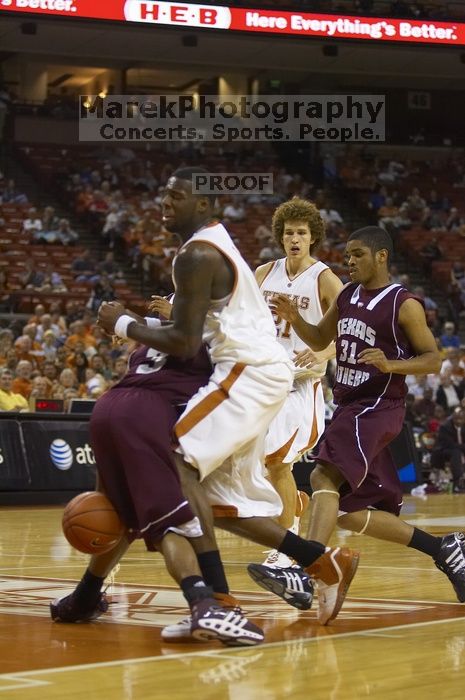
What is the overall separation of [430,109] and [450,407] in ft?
57.8

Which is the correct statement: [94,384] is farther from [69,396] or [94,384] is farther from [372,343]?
[372,343]

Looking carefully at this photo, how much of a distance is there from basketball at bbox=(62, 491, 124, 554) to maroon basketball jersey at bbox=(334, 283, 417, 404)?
1.74 meters

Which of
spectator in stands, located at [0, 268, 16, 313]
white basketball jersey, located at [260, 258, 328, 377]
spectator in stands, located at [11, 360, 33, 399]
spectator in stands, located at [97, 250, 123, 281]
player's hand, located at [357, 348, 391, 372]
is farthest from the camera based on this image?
spectator in stands, located at [97, 250, 123, 281]

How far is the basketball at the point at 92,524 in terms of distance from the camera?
16.4 ft

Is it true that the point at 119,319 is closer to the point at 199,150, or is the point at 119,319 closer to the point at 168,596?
the point at 168,596

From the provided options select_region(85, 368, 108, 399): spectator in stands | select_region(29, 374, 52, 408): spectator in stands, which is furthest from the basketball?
select_region(85, 368, 108, 399): spectator in stands

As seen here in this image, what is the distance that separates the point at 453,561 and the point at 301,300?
227 centimetres

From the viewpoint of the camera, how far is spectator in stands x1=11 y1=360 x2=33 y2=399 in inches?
610

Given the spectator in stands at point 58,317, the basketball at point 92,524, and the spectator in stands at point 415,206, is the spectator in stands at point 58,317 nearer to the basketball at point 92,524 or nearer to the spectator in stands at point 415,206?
the spectator in stands at point 415,206

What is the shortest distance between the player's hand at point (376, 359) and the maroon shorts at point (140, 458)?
1.15 m

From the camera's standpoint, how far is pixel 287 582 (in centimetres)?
540

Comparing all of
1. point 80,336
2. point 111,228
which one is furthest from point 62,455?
point 111,228

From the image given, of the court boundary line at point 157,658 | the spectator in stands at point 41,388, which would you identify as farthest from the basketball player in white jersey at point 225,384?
the spectator in stands at point 41,388

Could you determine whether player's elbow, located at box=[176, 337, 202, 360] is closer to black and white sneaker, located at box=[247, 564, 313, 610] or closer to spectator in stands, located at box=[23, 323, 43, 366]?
black and white sneaker, located at box=[247, 564, 313, 610]
